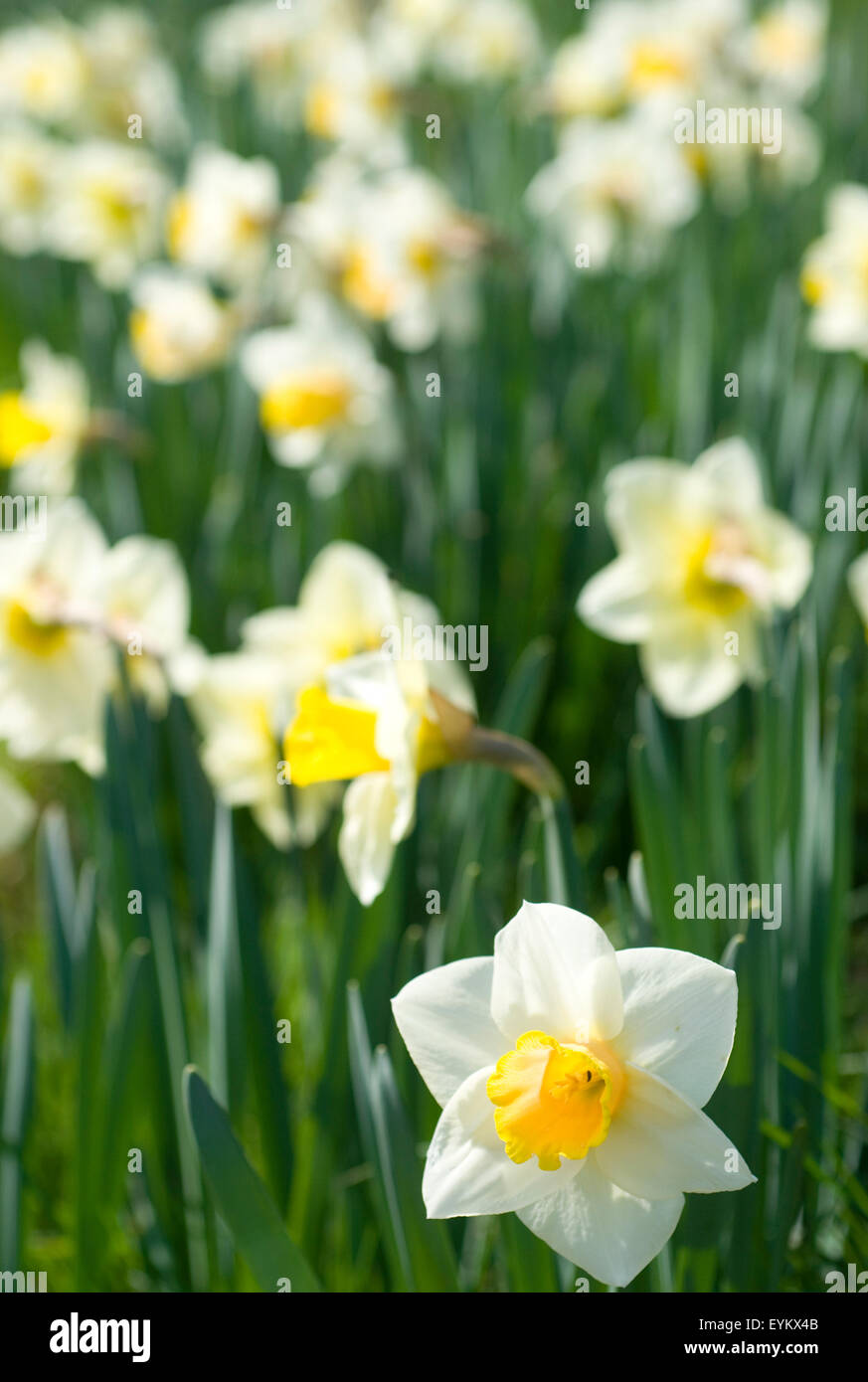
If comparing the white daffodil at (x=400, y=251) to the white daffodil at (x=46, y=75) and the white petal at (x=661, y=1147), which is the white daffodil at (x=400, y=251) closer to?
the white daffodil at (x=46, y=75)

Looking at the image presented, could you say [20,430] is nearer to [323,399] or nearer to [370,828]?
[323,399]

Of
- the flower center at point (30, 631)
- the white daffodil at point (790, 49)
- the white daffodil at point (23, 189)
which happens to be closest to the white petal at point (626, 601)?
the flower center at point (30, 631)

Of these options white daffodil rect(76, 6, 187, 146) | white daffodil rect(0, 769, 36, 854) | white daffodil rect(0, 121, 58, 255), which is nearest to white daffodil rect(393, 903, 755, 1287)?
white daffodil rect(0, 769, 36, 854)

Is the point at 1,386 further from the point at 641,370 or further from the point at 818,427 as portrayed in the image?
the point at 818,427

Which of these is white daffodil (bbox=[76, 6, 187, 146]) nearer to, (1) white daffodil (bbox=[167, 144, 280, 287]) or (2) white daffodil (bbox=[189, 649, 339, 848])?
(1) white daffodil (bbox=[167, 144, 280, 287])

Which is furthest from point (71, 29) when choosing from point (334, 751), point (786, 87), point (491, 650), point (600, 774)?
point (334, 751)

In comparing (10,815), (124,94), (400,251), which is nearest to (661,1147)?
(10,815)
